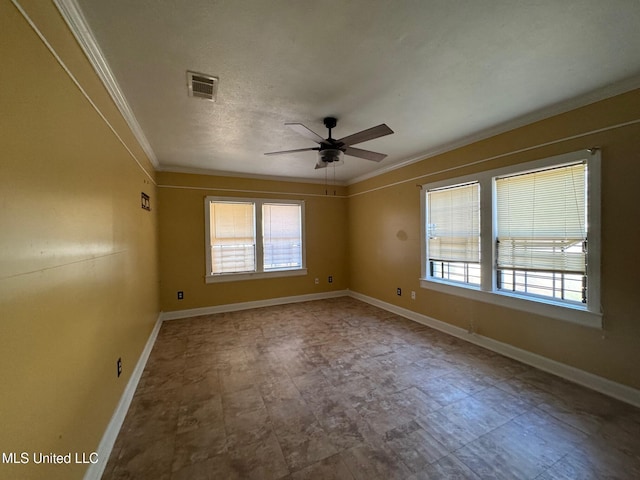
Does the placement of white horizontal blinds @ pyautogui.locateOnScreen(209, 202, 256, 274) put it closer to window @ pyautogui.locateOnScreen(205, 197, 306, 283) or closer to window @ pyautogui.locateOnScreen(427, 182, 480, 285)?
window @ pyautogui.locateOnScreen(205, 197, 306, 283)

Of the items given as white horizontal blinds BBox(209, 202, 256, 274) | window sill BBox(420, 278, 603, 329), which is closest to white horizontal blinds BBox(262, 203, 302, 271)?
white horizontal blinds BBox(209, 202, 256, 274)

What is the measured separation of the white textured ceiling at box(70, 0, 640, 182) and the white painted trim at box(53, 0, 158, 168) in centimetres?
4

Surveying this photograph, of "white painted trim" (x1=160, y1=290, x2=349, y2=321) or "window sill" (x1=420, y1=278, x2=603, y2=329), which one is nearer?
"window sill" (x1=420, y1=278, x2=603, y2=329)

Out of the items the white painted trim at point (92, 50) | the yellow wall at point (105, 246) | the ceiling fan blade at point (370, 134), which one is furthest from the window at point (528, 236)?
the white painted trim at point (92, 50)

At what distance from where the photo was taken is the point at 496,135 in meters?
3.06

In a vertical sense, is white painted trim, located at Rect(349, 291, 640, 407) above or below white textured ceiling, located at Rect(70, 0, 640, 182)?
below

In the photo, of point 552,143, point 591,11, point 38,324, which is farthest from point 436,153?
point 38,324

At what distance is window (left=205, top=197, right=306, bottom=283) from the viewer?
15.8 feet

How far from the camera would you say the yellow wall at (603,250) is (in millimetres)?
2146

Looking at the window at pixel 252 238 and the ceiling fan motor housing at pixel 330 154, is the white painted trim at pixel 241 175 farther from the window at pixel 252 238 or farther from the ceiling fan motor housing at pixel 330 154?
the ceiling fan motor housing at pixel 330 154

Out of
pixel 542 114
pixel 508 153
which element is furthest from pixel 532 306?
pixel 542 114

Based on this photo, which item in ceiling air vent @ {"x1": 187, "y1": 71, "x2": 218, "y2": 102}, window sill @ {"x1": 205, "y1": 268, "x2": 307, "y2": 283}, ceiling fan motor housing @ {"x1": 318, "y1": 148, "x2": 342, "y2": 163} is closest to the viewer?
ceiling air vent @ {"x1": 187, "y1": 71, "x2": 218, "y2": 102}

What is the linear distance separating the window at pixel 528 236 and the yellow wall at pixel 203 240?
2.53 metres

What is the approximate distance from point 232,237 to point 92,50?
11.6ft
